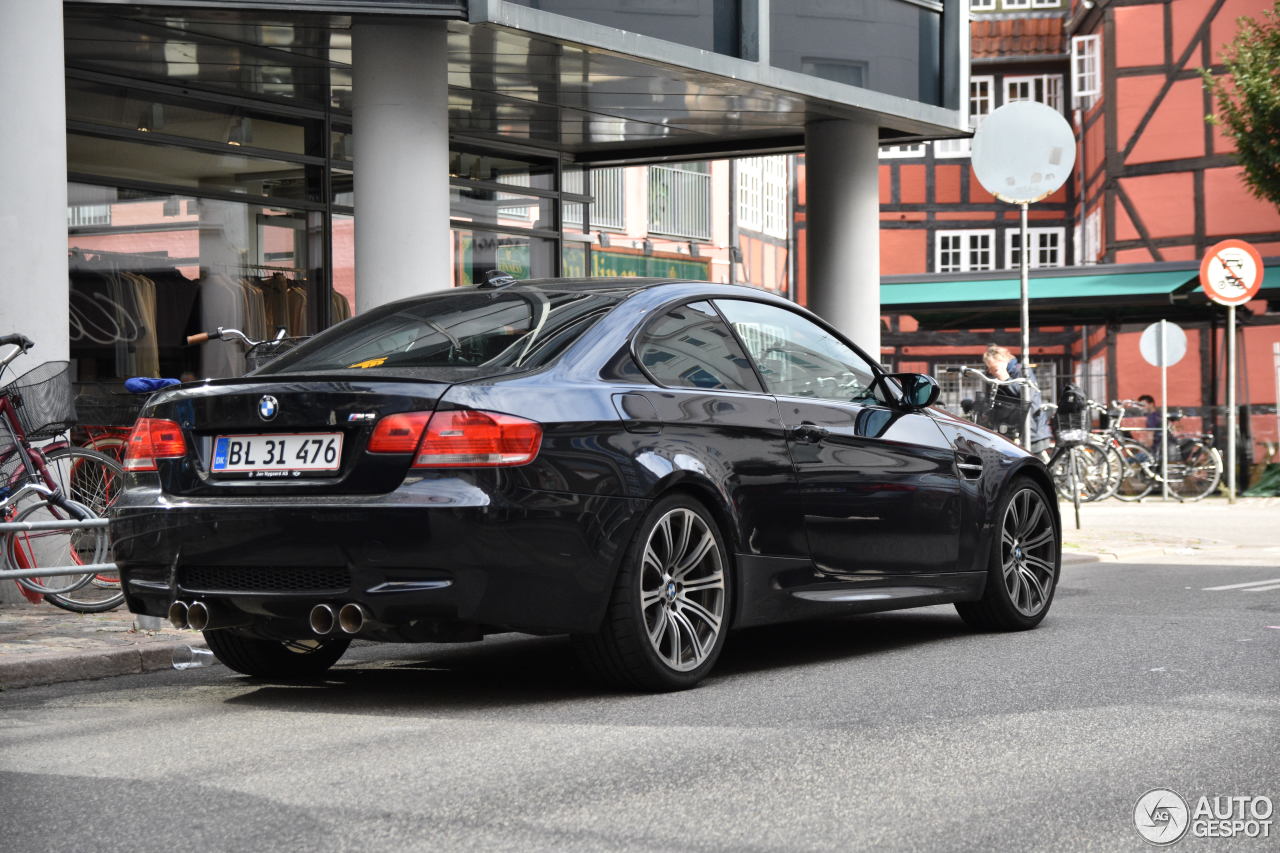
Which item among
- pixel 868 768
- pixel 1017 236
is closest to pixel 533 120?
pixel 868 768

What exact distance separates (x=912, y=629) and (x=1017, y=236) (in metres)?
38.7

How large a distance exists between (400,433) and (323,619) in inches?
24.4

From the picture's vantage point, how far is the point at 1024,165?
44.3 feet

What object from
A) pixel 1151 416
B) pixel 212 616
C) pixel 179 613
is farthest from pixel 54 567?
pixel 1151 416

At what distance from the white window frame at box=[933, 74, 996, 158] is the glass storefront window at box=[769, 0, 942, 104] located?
31500 mm

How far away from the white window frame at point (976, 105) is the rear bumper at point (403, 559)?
42.0 metres

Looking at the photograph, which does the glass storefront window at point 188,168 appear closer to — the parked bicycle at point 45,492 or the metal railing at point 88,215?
the metal railing at point 88,215

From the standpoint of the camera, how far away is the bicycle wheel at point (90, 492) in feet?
28.7

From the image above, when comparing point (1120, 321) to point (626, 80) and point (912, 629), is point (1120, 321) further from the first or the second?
point (912, 629)

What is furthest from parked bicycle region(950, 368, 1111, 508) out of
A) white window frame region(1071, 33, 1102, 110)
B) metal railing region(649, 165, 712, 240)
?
white window frame region(1071, 33, 1102, 110)

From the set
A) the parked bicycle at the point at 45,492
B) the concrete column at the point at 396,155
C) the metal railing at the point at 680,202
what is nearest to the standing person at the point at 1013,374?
the concrete column at the point at 396,155

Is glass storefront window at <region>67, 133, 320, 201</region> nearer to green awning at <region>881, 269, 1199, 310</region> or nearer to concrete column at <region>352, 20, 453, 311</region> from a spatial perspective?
concrete column at <region>352, 20, 453, 311</region>

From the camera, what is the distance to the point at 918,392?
7738 mm

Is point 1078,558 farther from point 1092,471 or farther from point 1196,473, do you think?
point 1196,473
